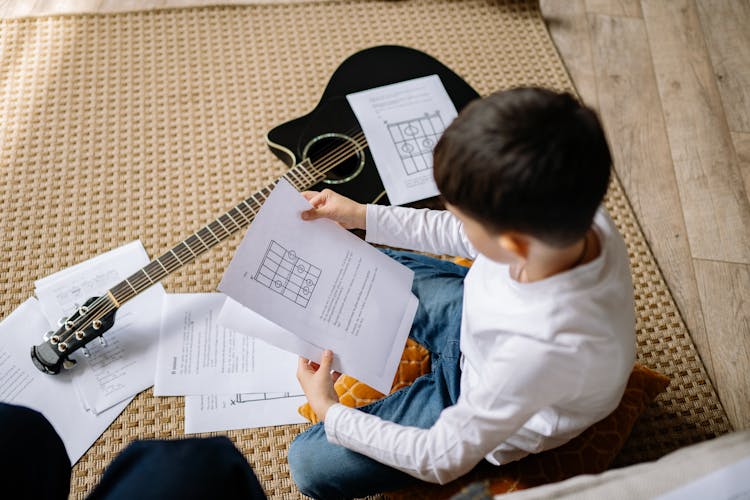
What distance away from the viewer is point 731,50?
150 cm

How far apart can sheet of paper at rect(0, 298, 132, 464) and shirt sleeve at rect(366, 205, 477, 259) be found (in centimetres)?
55

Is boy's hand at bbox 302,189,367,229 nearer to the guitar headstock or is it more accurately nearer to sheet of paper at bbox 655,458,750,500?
the guitar headstock

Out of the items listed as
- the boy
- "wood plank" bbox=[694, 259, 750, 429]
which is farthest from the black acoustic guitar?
"wood plank" bbox=[694, 259, 750, 429]

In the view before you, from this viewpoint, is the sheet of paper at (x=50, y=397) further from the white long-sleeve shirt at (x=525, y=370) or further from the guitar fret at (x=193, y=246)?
the white long-sleeve shirt at (x=525, y=370)

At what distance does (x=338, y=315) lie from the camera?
816 millimetres

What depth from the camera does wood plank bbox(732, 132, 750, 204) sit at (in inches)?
52.1

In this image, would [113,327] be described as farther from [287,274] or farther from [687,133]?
[687,133]

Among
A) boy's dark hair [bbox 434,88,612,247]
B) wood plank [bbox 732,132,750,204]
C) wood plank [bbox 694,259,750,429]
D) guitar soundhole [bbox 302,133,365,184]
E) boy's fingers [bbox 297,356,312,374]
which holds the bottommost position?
wood plank [bbox 694,259,750,429]

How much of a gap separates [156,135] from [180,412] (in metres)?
0.60

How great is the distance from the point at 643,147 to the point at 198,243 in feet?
3.33

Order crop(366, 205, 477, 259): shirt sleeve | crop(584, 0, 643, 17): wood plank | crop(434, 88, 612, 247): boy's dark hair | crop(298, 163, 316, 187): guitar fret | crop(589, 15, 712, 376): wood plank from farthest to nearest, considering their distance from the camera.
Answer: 1. crop(584, 0, 643, 17): wood plank
2. crop(589, 15, 712, 376): wood plank
3. crop(298, 163, 316, 187): guitar fret
4. crop(366, 205, 477, 259): shirt sleeve
5. crop(434, 88, 612, 247): boy's dark hair

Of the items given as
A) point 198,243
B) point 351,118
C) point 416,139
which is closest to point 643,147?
point 416,139

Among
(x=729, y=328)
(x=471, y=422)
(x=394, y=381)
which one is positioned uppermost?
(x=471, y=422)

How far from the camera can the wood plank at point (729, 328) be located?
1087 mm
